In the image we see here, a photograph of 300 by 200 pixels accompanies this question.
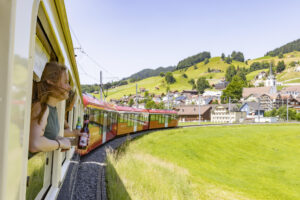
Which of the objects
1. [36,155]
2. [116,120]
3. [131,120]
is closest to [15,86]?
[36,155]

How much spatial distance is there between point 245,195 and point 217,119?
8107cm

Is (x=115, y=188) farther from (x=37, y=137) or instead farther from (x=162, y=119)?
(x=162, y=119)

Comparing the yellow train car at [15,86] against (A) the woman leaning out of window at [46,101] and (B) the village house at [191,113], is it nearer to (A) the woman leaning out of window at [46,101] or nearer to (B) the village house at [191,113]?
(A) the woman leaning out of window at [46,101]

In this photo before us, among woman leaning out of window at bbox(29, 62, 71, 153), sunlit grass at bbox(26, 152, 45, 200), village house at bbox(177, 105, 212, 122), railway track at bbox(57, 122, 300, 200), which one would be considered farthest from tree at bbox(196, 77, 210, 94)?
woman leaning out of window at bbox(29, 62, 71, 153)

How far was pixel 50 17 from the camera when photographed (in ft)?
6.12

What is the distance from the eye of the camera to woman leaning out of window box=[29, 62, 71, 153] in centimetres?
164

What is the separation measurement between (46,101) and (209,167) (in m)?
21.6

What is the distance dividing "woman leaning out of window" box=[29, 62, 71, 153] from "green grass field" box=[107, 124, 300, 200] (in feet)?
19.0

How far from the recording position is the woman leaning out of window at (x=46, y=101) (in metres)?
1.64

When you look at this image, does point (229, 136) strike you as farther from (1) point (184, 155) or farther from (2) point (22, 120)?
(2) point (22, 120)

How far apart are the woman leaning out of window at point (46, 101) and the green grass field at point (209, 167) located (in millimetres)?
5794

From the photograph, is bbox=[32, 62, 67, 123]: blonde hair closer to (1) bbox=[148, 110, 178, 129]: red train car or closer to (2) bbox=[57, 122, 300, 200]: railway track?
(2) bbox=[57, 122, 300, 200]: railway track

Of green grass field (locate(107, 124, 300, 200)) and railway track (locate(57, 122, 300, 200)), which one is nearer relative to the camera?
railway track (locate(57, 122, 300, 200))

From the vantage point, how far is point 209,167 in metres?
22.1
